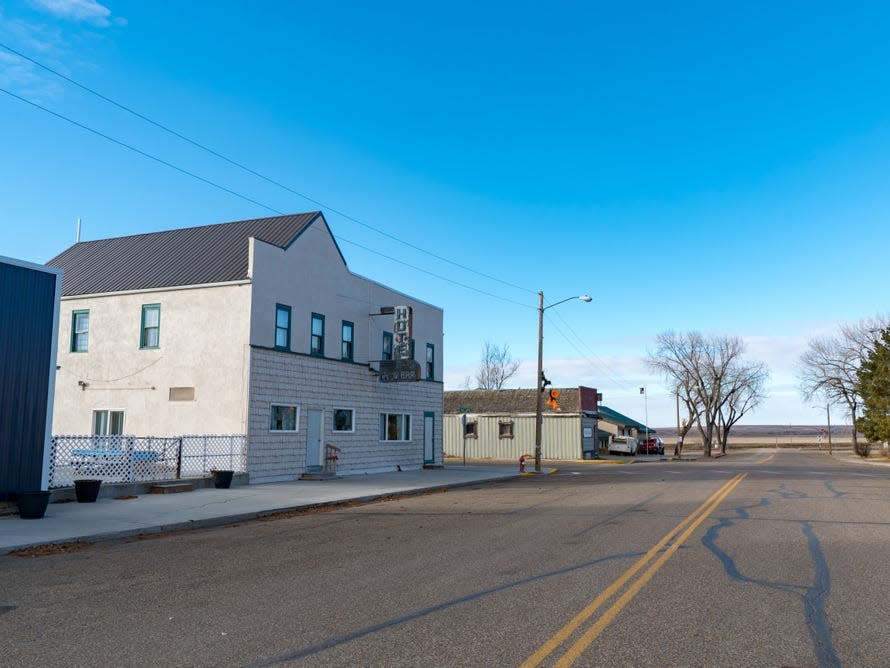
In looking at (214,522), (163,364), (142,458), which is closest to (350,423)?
(163,364)

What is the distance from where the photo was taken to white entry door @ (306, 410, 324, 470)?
24688 mm

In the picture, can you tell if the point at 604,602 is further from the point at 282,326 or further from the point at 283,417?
the point at 282,326

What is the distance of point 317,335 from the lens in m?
25.5

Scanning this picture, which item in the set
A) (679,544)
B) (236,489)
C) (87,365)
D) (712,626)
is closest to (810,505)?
(679,544)

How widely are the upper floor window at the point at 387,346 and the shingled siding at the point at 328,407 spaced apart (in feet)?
3.99

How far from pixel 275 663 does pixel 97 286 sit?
23242 millimetres

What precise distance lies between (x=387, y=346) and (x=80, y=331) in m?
11.5

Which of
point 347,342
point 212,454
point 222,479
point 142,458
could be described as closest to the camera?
point 142,458

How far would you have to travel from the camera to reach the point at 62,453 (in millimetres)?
18812

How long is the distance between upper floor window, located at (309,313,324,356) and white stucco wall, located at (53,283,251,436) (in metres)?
3.53

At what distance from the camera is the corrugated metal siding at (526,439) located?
5019cm

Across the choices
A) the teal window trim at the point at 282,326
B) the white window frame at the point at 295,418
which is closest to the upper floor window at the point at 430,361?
the white window frame at the point at 295,418

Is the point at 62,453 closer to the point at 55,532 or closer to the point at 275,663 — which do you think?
the point at 55,532

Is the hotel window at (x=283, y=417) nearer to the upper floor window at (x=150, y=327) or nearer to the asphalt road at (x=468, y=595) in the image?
the upper floor window at (x=150, y=327)
